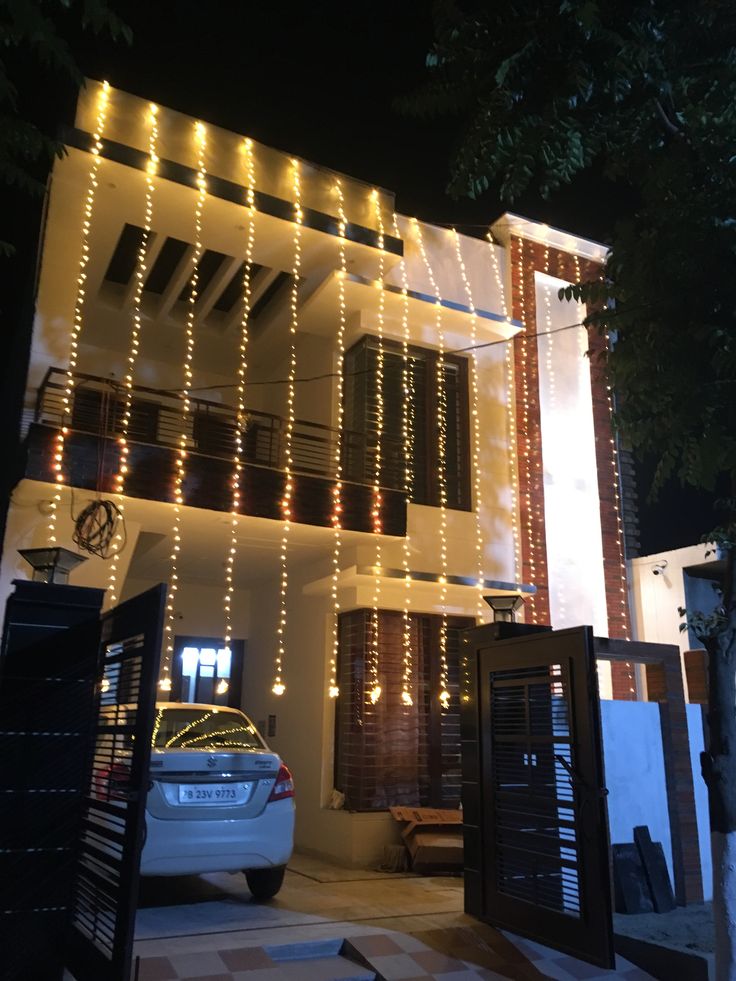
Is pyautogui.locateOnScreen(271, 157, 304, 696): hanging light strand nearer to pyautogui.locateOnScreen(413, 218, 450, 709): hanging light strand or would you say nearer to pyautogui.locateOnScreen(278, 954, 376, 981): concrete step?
pyautogui.locateOnScreen(413, 218, 450, 709): hanging light strand

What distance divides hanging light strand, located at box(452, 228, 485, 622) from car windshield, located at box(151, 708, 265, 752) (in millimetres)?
3595

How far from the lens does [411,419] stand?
9.60m

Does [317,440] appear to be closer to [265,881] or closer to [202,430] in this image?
[202,430]

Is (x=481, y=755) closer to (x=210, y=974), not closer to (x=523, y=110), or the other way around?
(x=210, y=974)

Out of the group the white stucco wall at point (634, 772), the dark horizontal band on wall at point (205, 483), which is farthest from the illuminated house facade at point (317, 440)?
the white stucco wall at point (634, 772)

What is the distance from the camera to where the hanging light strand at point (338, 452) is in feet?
27.2

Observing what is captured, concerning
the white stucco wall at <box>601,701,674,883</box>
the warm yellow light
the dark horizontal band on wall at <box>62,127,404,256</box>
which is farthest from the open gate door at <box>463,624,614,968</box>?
the dark horizontal band on wall at <box>62,127,404,256</box>

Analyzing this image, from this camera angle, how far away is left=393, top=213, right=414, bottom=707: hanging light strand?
887 centimetres

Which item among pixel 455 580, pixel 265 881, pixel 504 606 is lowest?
pixel 265 881

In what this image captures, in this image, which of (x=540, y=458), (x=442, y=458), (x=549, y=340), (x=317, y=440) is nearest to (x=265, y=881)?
(x=317, y=440)

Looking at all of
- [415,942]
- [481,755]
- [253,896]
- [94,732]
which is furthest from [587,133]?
[253,896]

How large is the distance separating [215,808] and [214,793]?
0.10 metres

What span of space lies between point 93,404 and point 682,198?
5.48 meters

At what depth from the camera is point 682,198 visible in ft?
17.5
